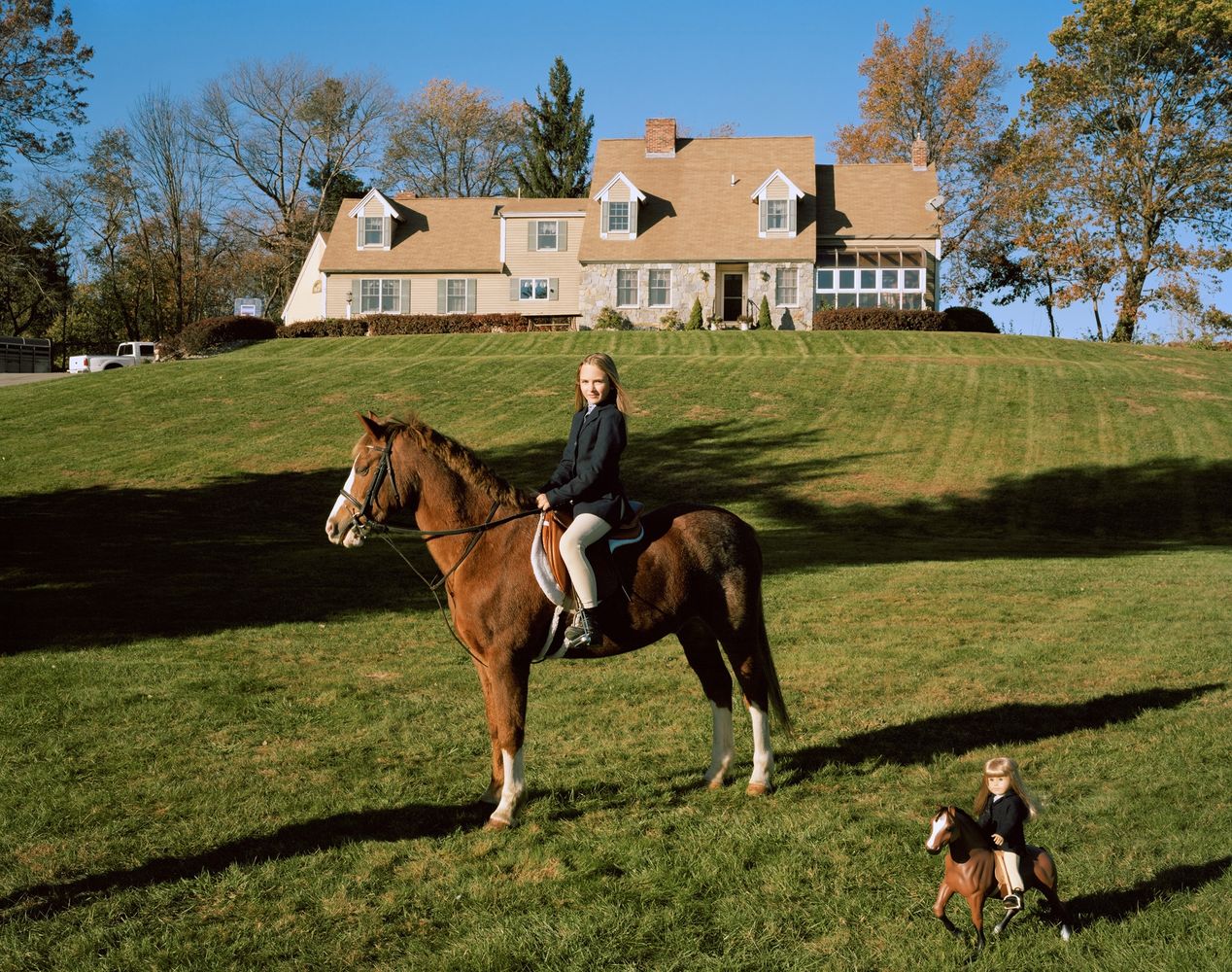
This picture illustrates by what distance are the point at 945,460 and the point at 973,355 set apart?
1271 centimetres

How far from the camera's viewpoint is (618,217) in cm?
5006

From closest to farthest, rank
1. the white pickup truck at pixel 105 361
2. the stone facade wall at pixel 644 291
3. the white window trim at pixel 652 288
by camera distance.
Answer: the stone facade wall at pixel 644 291
the white window trim at pixel 652 288
the white pickup truck at pixel 105 361

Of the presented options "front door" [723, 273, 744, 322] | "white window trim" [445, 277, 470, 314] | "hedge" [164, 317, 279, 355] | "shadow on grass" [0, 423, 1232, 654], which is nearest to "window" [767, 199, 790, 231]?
"front door" [723, 273, 744, 322]

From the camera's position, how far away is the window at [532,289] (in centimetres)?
5272

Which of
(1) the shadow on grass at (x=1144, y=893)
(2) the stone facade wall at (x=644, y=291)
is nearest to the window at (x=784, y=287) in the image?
(2) the stone facade wall at (x=644, y=291)

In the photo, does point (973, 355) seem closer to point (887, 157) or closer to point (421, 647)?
point (887, 157)

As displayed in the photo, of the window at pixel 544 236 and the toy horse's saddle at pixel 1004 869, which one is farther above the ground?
the window at pixel 544 236

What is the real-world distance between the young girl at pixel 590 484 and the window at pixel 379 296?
159 ft

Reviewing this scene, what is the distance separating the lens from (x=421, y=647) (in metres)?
11.6

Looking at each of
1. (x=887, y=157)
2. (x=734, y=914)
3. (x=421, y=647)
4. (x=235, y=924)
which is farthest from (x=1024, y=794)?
(x=887, y=157)

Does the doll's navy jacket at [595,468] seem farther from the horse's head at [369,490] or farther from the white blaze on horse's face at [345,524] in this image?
the white blaze on horse's face at [345,524]

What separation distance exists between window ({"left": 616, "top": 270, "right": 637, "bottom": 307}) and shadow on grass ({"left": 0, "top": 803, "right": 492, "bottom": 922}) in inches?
1745

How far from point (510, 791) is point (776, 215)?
4567cm

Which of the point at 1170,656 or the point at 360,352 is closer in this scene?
the point at 1170,656
